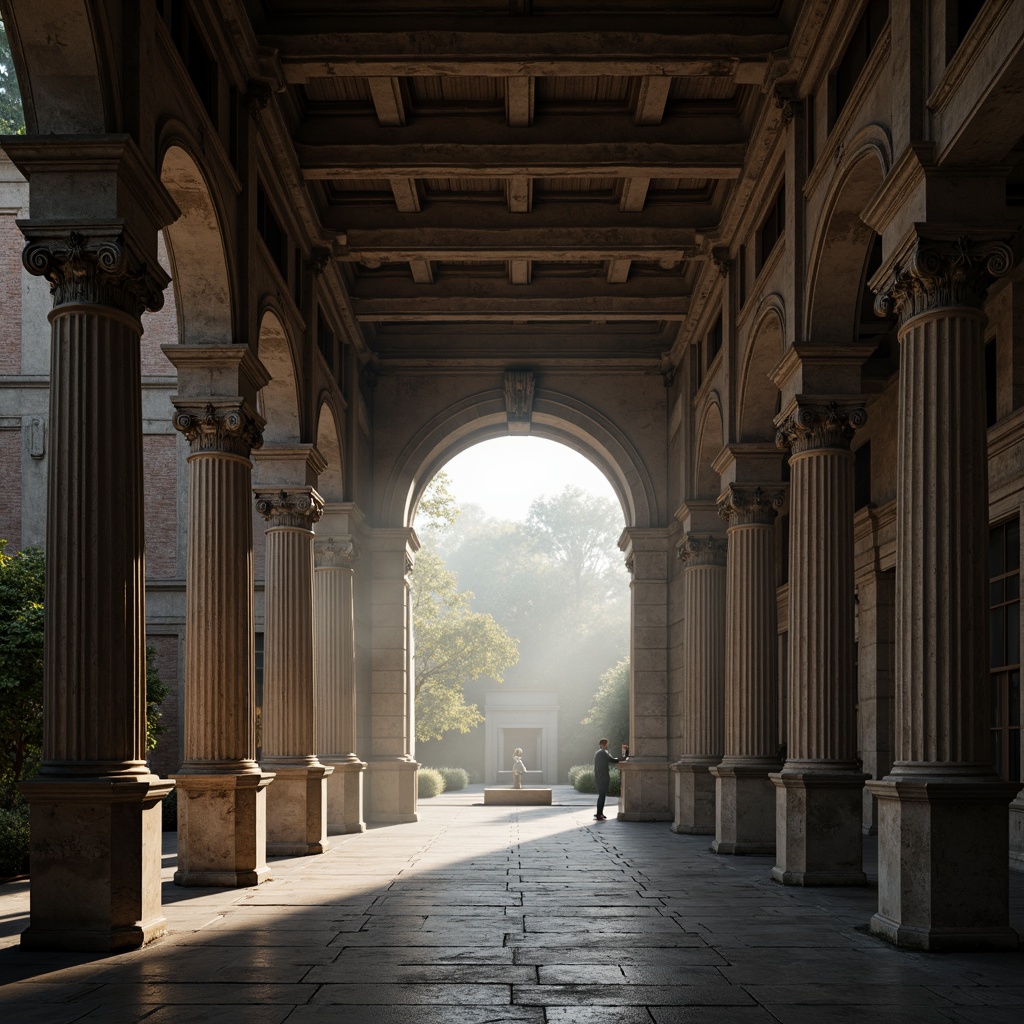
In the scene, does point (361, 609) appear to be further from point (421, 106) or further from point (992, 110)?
point (992, 110)

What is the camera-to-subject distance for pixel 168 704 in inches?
1054

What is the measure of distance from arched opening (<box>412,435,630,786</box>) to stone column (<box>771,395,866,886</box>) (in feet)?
49.7

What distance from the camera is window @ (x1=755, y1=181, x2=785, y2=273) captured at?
15.9 m

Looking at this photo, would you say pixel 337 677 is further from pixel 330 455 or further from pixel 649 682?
pixel 649 682

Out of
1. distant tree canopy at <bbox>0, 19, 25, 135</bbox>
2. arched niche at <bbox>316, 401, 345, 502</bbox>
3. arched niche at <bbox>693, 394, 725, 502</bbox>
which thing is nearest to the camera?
arched niche at <bbox>316, 401, 345, 502</bbox>

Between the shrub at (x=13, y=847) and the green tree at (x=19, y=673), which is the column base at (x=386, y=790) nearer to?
the green tree at (x=19, y=673)

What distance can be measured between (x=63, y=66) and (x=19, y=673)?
925cm

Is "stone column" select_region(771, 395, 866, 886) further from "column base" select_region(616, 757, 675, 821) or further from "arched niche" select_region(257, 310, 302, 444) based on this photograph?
"column base" select_region(616, 757, 675, 821)

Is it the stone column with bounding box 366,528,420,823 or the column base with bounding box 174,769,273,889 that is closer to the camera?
the column base with bounding box 174,769,273,889

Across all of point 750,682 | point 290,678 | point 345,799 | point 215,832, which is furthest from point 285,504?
point 750,682

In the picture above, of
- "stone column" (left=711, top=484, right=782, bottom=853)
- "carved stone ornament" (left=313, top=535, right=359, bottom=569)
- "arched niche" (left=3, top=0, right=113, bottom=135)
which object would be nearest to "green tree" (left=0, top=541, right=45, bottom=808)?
"carved stone ornament" (left=313, top=535, right=359, bottom=569)

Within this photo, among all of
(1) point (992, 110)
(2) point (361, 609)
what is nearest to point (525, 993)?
(1) point (992, 110)

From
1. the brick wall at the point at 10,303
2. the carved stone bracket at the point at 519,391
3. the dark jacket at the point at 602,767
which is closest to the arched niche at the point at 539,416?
the carved stone bracket at the point at 519,391

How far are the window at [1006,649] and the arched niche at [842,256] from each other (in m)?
4.07
